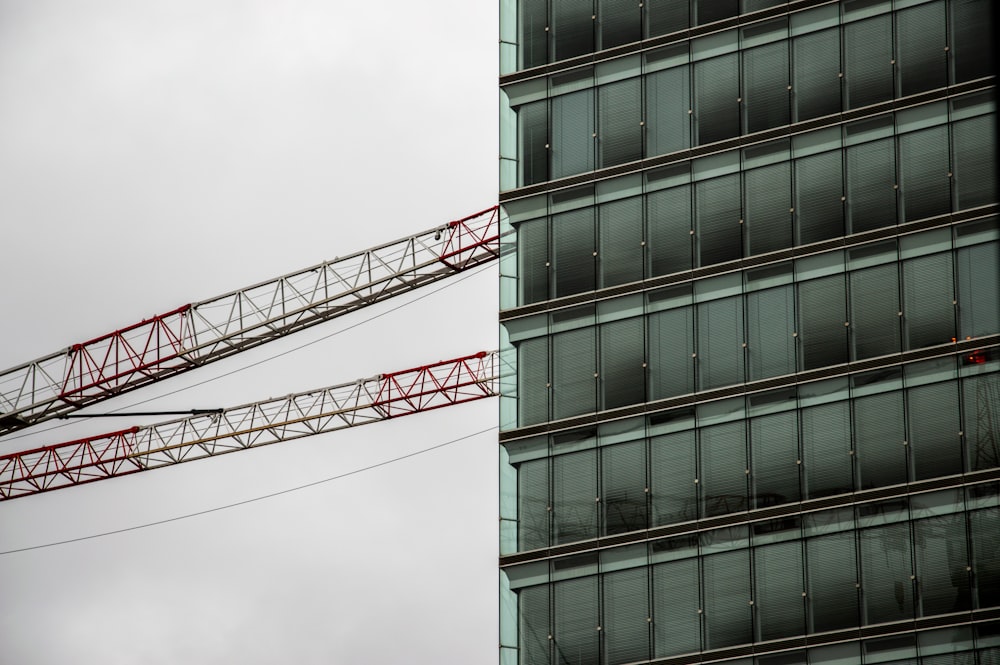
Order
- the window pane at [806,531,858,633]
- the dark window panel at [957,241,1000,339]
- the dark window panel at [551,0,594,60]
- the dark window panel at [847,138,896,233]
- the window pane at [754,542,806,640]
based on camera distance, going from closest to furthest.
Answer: the window pane at [806,531,858,633], the window pane at [754,542,806,640], the dark window panel at [957,241,1000,339], the dark window panel at [847,138,896,233], the dark window panel at [551,0,594,60]

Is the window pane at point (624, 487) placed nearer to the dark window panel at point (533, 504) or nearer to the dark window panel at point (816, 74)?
the dark window panel at point (533, 504)

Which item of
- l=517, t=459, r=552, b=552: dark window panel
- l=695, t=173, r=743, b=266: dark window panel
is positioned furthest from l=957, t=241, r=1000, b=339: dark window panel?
l=517, t=459, r=552, b=552: dark window panel

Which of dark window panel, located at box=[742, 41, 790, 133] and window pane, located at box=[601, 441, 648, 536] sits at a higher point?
dark window panel, located at box=[742, 41, 790, 133]

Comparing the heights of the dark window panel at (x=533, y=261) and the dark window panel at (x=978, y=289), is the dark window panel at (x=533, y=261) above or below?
above

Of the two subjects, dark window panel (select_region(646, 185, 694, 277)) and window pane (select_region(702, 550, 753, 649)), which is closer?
window pane (select_region(702, 550, 753, 649))

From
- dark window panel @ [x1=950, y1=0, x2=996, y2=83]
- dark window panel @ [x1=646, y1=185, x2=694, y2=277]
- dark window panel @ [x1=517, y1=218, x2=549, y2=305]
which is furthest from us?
dark window panel @ [x1=517, y1=218, x2=549, y2=305]

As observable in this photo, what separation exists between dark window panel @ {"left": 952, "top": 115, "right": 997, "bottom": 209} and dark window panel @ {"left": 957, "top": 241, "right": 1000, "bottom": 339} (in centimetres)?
188

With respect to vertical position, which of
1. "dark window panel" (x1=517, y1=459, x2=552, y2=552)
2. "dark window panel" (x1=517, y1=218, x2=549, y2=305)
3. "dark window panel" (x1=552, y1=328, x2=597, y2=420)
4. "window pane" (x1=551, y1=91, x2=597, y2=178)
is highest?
"window pane" (x1=551, y1=91, x2=597, y2=178)

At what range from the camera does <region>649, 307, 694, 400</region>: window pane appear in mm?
73750

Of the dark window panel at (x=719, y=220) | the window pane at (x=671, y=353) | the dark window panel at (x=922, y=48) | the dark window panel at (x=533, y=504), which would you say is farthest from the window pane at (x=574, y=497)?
the dark window panel at (x=922, y=48)

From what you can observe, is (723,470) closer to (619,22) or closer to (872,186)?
(872,186)

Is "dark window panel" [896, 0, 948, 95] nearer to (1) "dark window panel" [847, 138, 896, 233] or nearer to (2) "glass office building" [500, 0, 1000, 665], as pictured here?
(2) "glass office building" [500, 0, 1000, 665]

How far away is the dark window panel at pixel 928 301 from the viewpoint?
2776 inches

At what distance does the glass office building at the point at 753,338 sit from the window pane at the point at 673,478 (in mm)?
93
